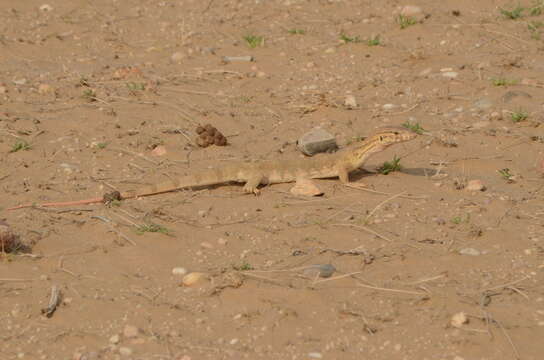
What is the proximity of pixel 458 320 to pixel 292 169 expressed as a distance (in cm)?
281

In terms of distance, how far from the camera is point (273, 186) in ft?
23.5

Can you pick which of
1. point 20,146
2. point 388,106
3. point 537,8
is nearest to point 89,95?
point 20,146

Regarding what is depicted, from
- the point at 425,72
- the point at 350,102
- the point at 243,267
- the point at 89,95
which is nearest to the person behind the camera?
the point at 243,267

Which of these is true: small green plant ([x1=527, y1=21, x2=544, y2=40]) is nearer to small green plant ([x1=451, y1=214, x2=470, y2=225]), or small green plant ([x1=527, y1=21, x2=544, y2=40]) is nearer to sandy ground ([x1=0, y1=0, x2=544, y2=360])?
sandy ground ([x1=0, y1=0, x2=544, y2=360])

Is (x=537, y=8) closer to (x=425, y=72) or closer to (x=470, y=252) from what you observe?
(x=425, y=72)

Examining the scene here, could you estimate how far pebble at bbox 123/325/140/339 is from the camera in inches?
185

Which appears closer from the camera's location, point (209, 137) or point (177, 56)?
point (209, 137)

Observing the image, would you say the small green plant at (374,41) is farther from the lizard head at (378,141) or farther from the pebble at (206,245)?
the pebble at (206,245)

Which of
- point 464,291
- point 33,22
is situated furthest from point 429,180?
point 33,22

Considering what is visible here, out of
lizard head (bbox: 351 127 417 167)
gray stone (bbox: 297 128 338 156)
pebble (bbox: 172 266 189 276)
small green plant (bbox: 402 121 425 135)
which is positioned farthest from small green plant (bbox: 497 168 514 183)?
pebble (bbox: 172 266 189 276)

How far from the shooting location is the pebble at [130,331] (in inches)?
185

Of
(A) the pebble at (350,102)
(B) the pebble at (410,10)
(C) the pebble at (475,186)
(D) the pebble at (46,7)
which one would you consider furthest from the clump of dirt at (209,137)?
(D) the pebble at (46,7)

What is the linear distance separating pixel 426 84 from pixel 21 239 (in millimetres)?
5440

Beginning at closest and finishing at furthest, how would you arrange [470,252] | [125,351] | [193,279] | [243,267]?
[125,351] < [193,279] < [243,267] < [470,252]
